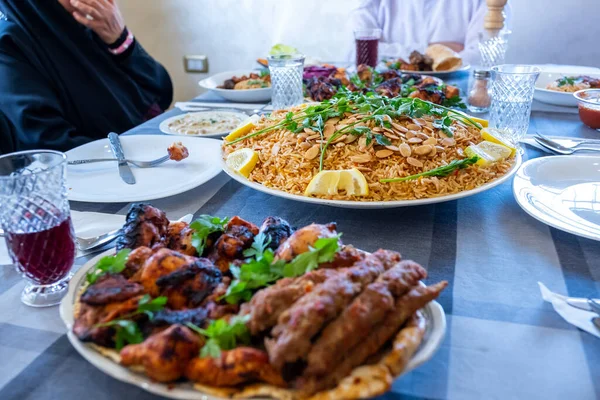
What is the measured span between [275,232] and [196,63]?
4180 mm

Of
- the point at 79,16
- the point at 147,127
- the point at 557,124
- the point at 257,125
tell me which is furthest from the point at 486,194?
the point at 79,16

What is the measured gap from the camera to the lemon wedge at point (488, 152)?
1207 millimetres

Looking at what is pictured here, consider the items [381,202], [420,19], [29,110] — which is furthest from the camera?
[420,19]

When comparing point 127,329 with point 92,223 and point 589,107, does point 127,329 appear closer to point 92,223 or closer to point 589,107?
point 92,223

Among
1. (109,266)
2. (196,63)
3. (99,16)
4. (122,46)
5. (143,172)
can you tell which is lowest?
(196,63)

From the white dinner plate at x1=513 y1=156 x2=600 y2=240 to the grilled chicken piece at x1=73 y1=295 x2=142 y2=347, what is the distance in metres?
0.83

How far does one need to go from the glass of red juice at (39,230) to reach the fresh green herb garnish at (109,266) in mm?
128

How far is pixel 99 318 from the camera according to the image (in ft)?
2.25

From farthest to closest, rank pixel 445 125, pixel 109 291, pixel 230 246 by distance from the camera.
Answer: pixel 445 125
pixel 230 246
pixel 109 291

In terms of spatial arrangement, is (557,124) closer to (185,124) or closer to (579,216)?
(579,216)

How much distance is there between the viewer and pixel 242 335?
2.11 ft

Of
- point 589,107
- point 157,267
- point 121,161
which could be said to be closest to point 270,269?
point 157,267

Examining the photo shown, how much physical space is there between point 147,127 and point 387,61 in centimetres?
143

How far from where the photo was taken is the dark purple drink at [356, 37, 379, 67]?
250 cm
